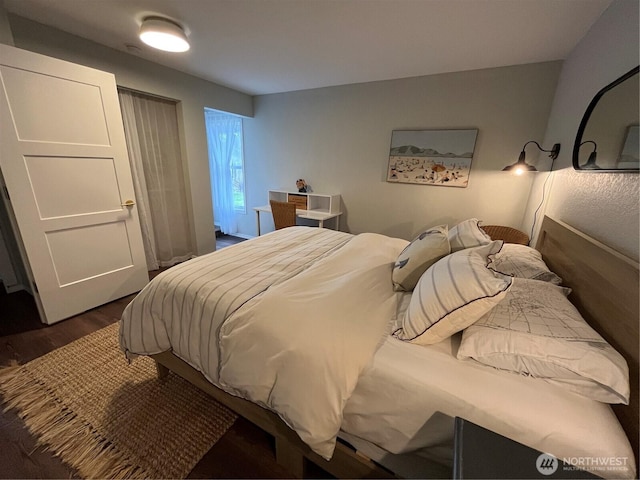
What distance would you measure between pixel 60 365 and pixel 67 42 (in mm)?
2574

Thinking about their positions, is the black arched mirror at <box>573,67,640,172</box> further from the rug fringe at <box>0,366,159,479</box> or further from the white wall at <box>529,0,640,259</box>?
the rug fringe at <box>0,366,159,479</box>

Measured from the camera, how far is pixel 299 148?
3736mm

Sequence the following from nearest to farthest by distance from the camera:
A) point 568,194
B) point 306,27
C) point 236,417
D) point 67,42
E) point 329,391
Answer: point 329,391 → point 236,417 → point 568,194 → point 306,27 → point 67,42

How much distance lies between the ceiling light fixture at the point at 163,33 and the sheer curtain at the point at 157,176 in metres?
1.00

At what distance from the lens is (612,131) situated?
1.17m

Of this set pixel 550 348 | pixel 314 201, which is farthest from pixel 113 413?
pixel 314 201

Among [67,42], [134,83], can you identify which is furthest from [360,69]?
[67,42]

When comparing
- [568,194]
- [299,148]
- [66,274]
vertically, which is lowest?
[66,274]

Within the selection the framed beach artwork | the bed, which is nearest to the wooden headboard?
the bed

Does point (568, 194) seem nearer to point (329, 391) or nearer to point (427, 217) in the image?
point (427, 217)

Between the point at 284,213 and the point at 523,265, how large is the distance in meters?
2.60

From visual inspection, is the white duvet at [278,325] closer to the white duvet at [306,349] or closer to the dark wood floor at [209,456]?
the white duvet at [306,349]

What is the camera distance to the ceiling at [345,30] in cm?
162

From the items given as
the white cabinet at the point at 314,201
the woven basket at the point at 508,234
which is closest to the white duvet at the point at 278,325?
the woven basket at the point at 508,234
